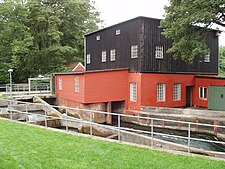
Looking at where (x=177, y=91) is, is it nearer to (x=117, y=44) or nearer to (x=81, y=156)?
(x=117, y=44)

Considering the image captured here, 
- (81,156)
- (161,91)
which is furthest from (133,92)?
(81,156)

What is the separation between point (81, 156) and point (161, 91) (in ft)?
54.5

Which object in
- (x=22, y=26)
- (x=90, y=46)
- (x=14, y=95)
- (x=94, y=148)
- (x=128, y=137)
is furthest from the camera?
(x=22, y=26)

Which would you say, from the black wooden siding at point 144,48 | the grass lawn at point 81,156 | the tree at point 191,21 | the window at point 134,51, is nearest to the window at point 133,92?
the black wooden siding at point 144,48

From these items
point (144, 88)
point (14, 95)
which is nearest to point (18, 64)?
point (14, 95)

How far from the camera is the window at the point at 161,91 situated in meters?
22.7

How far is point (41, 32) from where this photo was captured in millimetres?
35750

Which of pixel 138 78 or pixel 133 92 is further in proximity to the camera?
pixel 133 92

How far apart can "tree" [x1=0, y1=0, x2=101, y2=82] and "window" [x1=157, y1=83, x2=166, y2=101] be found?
15.8m

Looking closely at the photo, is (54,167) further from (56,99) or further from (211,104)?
(56,99)

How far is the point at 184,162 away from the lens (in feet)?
22.7

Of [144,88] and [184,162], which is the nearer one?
[184,162]

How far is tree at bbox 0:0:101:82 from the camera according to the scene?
1260 inches

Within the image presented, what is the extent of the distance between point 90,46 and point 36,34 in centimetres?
1083
